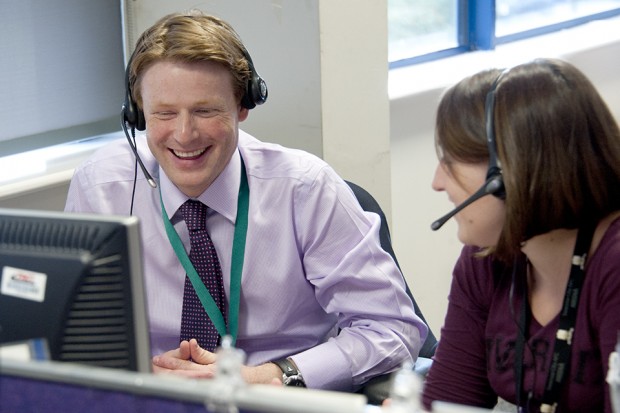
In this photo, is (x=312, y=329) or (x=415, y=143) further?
(x=415, y=143)

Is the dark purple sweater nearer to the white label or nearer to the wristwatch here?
the wristwatch

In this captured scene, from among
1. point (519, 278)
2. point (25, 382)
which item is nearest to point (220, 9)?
point (519, 278)

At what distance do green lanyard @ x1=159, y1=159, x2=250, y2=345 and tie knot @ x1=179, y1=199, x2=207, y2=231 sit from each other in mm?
32

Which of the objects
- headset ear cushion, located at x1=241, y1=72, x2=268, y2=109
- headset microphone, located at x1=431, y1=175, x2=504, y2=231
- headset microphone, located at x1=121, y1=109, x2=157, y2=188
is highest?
headset ear cushion, located at x1=241, y1=72, x2=268, y2=109

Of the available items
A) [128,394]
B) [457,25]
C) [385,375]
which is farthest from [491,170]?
[457,25]

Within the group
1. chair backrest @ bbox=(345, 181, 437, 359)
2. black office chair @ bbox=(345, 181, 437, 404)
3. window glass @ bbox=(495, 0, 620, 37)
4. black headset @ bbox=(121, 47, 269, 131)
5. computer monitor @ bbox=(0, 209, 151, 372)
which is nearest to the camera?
computer monitor @ bbox=(0, 209, 151, 372)

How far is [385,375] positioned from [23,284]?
2.96 ft

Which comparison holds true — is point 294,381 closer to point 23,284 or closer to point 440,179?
point 440,179

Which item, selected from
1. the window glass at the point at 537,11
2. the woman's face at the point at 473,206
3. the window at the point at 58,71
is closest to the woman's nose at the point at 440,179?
the woman's face at the point at 473,206

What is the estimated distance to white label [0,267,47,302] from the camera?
1119 mm

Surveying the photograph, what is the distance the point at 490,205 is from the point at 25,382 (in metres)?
0.78

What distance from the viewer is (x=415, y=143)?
131 inches

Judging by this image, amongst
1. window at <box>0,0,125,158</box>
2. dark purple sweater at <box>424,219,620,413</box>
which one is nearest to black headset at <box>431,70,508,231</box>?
dark purple sweater at <box>424,219,620,413</box>

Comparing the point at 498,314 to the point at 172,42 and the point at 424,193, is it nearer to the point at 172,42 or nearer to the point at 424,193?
the point at 172,42
